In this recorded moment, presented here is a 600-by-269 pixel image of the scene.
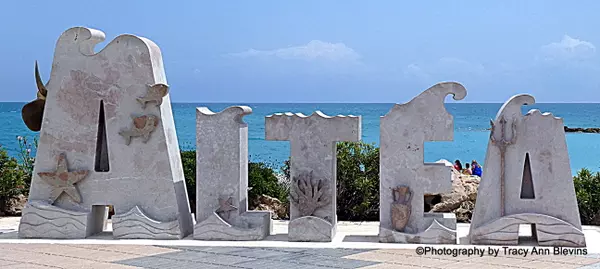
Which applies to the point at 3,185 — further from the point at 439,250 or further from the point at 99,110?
the point at 439,250

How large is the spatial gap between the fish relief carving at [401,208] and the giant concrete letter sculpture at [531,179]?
95 cm

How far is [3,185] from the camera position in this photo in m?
17.4

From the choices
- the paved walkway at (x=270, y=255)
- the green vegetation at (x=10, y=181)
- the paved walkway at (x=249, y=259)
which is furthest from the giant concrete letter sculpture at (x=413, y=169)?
the green vegetation at (x=10, y=181)

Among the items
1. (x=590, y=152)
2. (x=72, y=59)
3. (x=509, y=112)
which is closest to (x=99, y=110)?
(x=72, y=59)

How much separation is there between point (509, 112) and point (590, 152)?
3515 cm

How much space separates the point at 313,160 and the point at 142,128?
252cm

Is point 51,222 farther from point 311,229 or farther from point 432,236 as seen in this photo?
point 432,236

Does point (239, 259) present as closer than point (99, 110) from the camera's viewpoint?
Yes

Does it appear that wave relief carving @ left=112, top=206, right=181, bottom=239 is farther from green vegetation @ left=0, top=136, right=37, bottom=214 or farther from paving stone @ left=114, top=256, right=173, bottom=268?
green vegetation @ left=0, top=136, right=37, bottom=214

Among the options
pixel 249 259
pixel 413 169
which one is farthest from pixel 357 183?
pixel 249 259

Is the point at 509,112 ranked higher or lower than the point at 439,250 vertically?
higher

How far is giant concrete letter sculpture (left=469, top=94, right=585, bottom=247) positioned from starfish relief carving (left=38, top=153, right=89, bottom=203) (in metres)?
5.74

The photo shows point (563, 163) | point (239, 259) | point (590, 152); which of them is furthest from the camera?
point (590, 152)

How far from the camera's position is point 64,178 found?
14109mm
